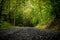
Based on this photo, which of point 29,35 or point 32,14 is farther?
point 32,14

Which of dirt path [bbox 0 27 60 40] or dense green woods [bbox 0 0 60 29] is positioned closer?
dirt path [bbox 0 27 60 40]

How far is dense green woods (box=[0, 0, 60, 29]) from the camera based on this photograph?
19.6 m

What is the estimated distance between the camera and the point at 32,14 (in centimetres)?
3319

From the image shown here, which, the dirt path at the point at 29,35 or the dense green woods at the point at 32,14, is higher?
the dense green woods at the point at 32,14

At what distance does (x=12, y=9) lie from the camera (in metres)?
31.9

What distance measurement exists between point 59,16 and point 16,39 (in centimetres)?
858

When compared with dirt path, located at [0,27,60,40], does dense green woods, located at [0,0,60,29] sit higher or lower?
higher

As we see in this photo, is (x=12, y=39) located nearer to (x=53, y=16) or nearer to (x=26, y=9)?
(x=53, y=16)

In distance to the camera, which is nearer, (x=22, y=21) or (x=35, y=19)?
(x=35, y=19)

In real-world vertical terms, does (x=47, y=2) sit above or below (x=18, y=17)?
above

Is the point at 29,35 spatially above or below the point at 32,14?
below

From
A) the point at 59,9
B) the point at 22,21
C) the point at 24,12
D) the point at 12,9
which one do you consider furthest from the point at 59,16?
the point at 24,12

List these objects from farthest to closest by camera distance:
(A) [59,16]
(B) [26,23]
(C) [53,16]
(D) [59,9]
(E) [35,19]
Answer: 1. (B) [26,23]
2. (E) [35,19]
3. (C) [53,16]
4. (A) [59,16]
5. (D) [59,9]

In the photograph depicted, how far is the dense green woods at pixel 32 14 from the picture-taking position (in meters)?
19.6
